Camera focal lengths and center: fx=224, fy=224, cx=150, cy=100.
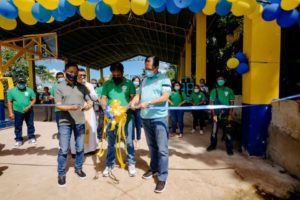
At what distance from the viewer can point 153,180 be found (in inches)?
126

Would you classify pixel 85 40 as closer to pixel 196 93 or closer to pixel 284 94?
pixel 196 93

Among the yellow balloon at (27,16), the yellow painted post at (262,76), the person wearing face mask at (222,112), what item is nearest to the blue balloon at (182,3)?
the yellow painted post at (262,76)

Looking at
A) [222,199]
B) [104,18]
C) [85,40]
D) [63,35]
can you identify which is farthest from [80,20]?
[222,199]

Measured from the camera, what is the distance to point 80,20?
1346 centimetres

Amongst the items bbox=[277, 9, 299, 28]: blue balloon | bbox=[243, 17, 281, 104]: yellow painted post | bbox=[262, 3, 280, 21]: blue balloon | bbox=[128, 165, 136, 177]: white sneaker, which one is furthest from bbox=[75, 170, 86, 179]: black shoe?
bbox=[277, 9, 299, 28]: blue balloon

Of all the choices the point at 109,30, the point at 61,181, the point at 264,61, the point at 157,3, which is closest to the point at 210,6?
the point at 157,3

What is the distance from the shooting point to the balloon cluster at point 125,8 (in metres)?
3.21

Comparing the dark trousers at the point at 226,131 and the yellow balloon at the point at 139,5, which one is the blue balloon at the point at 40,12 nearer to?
the yellow balloon at the point at 139,5

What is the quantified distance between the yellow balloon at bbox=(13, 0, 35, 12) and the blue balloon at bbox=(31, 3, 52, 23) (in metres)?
0.07

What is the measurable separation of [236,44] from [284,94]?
3.90 meters

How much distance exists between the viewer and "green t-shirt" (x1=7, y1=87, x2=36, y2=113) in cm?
508

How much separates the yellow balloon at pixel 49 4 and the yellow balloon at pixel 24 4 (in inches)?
12.9

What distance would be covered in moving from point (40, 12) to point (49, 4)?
0.28 m

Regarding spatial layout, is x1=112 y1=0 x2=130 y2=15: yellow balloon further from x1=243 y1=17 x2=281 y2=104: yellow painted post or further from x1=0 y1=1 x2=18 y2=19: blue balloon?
x1=243 y1=17 x2=281 y2=104: yellow painted post
